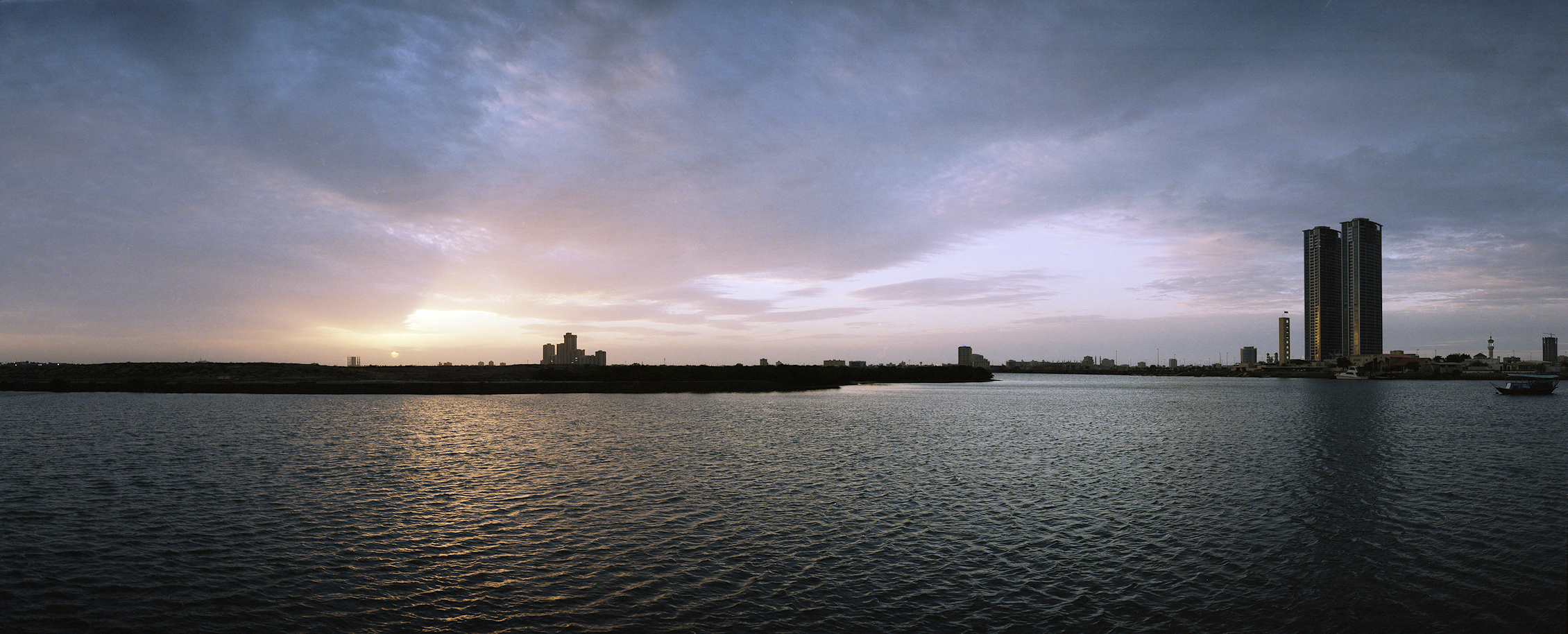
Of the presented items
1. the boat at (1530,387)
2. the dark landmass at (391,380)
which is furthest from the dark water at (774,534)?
the boat at (1530,387)

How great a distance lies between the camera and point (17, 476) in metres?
Answer: 31.5

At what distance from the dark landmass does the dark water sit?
75.5 m

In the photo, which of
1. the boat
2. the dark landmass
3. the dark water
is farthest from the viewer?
the boat

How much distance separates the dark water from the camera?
15297mm

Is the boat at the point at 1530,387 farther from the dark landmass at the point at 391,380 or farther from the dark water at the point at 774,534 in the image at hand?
the dark landmass at the point at 391,380

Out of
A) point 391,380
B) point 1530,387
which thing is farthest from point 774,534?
point 1530,387

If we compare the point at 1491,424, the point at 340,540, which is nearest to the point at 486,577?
the point at 340,540

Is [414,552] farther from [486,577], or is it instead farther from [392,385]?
[392,385]

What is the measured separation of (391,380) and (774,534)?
483 feet

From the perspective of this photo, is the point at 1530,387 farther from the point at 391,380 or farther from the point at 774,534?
the point at 391,380

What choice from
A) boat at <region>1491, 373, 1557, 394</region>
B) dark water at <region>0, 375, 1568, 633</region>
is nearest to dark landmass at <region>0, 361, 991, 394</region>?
dark water at <region>0, 375, 1568, 633</region>

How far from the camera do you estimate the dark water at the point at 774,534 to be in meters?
15.3

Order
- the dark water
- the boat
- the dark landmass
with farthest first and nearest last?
the boat < the dark landmass < the dark water

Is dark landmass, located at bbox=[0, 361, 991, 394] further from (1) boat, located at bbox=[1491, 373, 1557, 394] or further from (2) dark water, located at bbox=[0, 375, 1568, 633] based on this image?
(1) boat, located at bbox=[1491, 373, 1557, 394]
